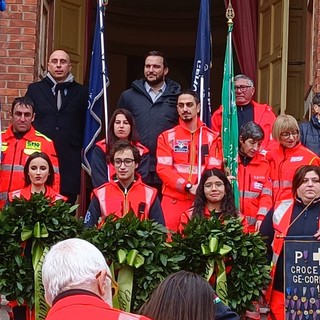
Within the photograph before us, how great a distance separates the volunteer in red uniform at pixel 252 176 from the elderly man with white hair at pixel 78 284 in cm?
520

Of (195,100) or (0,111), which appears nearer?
(195,100)

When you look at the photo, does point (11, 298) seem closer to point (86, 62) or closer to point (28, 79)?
point (28, 79)

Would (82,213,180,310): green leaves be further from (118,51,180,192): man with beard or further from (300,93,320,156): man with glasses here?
(300,93,320,156): man with glasses

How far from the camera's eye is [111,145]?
891 cm

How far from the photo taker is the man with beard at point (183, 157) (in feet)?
29.3

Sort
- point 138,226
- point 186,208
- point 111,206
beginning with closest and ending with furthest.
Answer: point 138,226, point 111,206, point 186,208

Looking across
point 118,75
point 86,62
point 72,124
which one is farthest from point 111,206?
point 118,75

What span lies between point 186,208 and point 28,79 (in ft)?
10.2

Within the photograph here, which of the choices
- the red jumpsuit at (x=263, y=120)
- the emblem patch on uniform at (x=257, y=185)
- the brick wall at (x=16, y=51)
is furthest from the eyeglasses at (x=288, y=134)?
the brick wall at (x=16, y=51)

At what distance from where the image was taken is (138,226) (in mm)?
7703

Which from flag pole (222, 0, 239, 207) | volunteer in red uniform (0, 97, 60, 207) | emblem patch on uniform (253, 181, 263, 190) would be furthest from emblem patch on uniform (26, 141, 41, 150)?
emblem patch on uniform (253, 181, 263, 190)

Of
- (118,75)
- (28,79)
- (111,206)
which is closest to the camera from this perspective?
(111,206)

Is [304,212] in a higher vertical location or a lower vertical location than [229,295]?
higher

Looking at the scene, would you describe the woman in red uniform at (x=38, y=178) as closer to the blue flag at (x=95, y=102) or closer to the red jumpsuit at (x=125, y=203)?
the red jumpsuit at (x=125, y=203)
